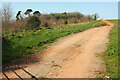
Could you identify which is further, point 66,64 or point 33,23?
point 33,23

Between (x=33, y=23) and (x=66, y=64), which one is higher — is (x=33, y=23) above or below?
above

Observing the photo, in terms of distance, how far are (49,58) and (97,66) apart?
8.44ft

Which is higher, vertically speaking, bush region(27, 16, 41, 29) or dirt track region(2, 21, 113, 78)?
bush region(27, 16, 41, 29)

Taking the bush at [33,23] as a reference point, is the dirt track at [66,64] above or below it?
below

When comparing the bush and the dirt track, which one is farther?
the bush

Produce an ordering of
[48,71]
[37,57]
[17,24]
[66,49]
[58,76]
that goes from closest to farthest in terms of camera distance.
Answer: [58,76] → [48,71] → [37,57] → [66,49] → [17,24]

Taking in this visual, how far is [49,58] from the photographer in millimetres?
7840

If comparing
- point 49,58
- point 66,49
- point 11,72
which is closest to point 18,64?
point 11,72

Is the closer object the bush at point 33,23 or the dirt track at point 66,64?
the dirt track at point 66,64

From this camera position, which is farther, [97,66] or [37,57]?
[37,57]

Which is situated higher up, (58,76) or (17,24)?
(17,24)

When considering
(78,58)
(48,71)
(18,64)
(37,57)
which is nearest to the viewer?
(48,71)

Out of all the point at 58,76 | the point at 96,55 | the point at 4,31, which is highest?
the point at 4,31

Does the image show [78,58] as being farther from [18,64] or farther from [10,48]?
[10,48]
